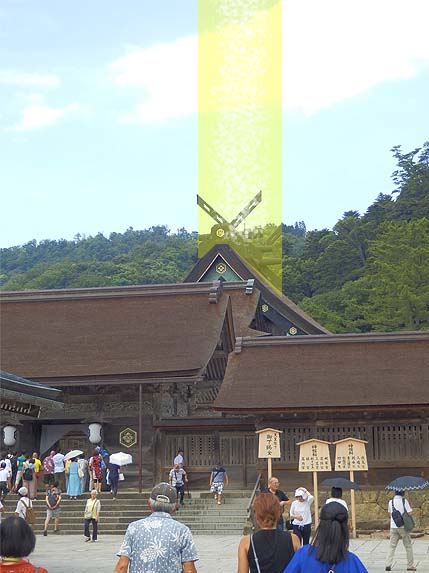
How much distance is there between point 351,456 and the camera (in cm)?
2347

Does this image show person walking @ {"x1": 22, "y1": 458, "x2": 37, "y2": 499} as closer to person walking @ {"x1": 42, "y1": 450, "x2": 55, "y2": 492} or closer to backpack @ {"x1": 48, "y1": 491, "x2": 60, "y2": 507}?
person walking @ {"x1": 42, "y1": 450, "x2": 55, "y2": 492}

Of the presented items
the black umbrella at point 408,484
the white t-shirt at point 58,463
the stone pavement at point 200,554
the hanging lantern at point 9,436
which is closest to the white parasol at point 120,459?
the white t-shirt at point 58,463

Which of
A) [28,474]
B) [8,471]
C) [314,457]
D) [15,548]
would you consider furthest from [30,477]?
[15,548]

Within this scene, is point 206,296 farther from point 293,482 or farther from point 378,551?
point 378,551

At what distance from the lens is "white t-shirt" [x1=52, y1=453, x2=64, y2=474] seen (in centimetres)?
2817

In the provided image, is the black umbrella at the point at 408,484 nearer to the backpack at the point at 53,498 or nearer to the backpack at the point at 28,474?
the backpack at the point at 53,498

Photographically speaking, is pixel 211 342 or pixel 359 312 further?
pixel 359 312

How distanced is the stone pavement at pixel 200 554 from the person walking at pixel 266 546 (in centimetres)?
929

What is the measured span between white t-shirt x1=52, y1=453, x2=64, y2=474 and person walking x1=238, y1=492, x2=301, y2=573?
21.9 meters

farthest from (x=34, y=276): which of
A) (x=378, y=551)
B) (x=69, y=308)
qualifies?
(x=378, y=551)

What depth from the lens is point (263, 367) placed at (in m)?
27.6

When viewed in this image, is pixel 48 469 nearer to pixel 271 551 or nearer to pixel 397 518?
pixel 397 518

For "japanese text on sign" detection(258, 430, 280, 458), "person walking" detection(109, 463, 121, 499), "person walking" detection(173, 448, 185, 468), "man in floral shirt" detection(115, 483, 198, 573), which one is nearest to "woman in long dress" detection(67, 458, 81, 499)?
"person walking" detection(109, 463, 121, 499)

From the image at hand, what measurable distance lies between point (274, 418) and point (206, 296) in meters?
7.89
